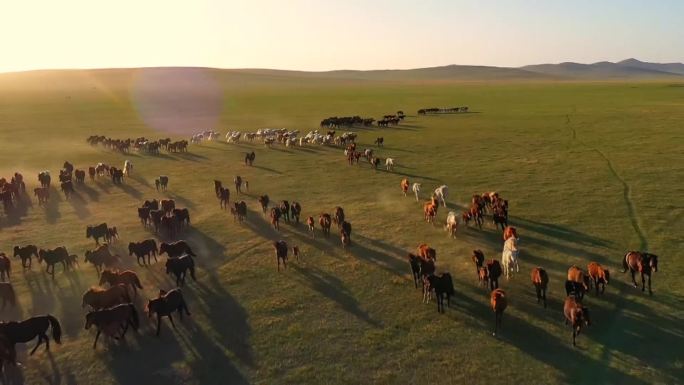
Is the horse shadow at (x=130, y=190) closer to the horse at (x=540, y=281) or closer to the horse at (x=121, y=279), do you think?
the horse at (x=121, y=279)

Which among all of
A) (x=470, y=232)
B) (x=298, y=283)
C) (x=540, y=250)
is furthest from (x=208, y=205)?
(x=540, y=250)

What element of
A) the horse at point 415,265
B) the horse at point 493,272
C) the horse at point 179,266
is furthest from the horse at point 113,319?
the horse at point 493,272

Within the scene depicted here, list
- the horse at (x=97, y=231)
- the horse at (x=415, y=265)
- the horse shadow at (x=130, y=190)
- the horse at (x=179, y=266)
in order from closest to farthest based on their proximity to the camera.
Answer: the horse at (x=415, y=265), the horse at (x=179, y=266), the horse at (x=97, y=231), the horse shadow at (x=130, y=190)

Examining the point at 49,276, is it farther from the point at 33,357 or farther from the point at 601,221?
the point at 601,221

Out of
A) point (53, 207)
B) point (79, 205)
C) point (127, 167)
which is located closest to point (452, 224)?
point (79, 205)

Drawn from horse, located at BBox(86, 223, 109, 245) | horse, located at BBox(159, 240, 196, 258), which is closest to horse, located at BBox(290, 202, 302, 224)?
horse, located at BBox(159, 240, 196, 258)

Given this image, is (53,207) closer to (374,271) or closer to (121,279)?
(121,279)
